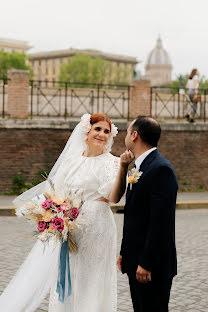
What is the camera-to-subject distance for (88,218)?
4676 mm

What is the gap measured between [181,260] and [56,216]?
4.27 meters

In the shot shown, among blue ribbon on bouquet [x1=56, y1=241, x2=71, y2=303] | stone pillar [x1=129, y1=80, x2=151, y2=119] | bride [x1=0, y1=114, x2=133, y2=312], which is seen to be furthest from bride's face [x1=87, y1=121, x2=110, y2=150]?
stone pillar [x1=129, y1=80, x2=151, y2=119]

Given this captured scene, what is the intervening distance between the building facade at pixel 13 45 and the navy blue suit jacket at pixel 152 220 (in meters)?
130

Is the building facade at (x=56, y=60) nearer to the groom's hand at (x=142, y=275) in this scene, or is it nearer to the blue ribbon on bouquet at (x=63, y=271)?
the blue ribbon on bouquet at (x=63, y=271)

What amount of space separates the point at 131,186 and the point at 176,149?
15.3 meters

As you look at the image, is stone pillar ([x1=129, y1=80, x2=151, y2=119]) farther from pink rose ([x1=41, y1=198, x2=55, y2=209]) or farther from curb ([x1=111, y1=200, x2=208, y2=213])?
pink rose ([x1=41, y1=198, x2=55, y2=209])

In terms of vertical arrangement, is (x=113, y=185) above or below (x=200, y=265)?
above

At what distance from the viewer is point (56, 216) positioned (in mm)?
4500

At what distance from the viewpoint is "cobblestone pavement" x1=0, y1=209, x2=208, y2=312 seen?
621cm

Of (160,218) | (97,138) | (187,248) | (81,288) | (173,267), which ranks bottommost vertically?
(187,248)

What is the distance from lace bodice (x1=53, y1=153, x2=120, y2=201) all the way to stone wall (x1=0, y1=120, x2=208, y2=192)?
11655mm

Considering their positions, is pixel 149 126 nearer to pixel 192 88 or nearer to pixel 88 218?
pixel 88 218

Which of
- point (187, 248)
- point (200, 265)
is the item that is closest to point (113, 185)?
point (200, 265)

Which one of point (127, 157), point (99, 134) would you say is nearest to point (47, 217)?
point (99, 134)
